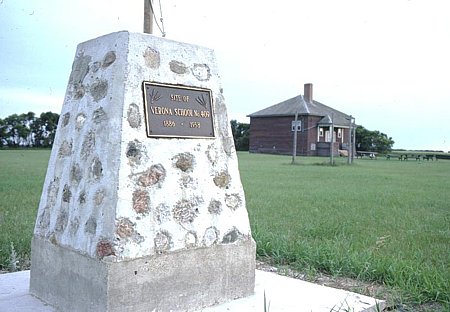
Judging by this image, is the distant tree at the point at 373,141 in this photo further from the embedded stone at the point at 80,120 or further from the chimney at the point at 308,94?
the embedded stone at the point at 80,120

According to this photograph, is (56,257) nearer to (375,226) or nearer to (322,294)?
(322,294)

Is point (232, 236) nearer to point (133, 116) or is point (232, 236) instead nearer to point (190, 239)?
point (190, 239)

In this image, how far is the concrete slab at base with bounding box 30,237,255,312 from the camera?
3.28m

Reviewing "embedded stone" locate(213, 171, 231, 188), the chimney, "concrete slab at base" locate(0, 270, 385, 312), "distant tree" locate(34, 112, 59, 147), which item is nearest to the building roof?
the chimney

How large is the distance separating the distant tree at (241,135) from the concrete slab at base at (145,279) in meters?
49.6

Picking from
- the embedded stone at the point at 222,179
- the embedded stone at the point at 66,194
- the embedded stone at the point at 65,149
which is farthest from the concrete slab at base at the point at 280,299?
the embedded stone at the point at 65,149

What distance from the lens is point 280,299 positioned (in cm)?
393

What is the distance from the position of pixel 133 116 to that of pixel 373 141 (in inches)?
1884

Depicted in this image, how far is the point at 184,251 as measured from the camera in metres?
3.64

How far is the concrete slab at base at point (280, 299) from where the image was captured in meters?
3.73

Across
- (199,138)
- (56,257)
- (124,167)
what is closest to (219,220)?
(199,138)

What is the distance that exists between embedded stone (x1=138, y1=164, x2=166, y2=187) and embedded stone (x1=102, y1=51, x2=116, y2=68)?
0.83 m

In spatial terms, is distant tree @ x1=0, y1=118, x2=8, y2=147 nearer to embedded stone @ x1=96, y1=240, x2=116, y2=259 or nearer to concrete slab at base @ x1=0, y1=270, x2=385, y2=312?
concrete slab at base @ x1=0, y1=270, x2=385, y2=312

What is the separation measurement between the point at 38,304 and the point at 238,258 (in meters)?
1.56
